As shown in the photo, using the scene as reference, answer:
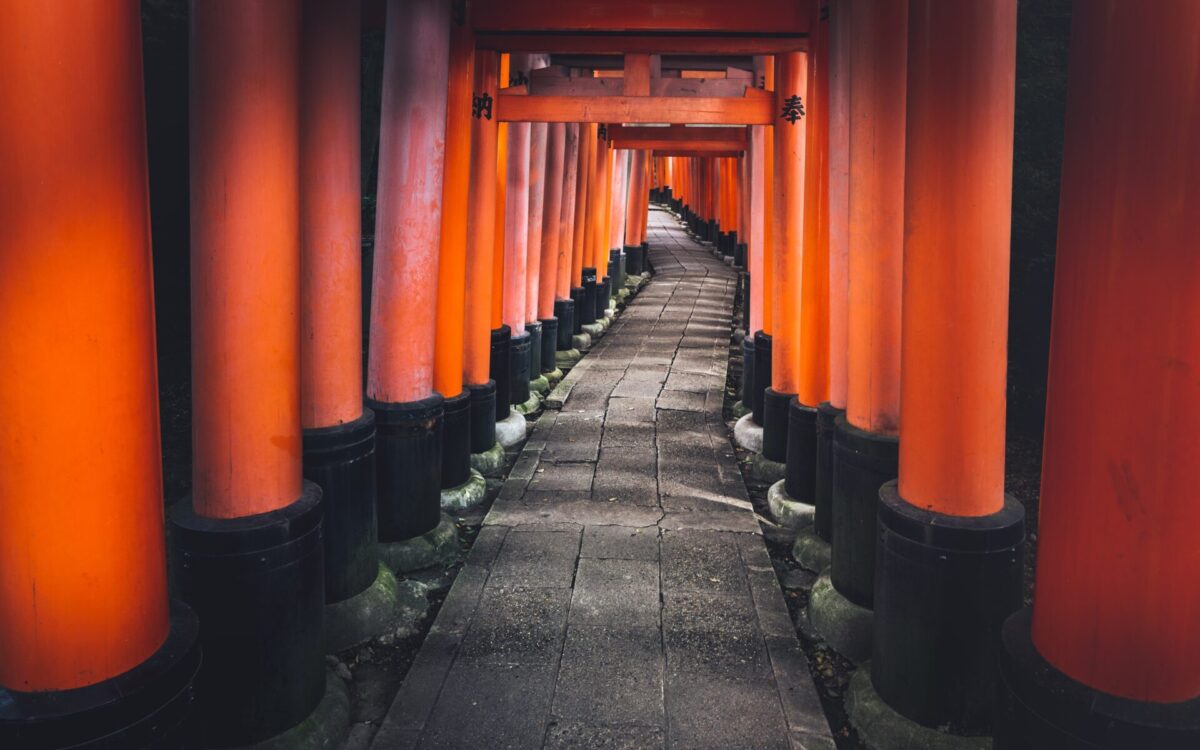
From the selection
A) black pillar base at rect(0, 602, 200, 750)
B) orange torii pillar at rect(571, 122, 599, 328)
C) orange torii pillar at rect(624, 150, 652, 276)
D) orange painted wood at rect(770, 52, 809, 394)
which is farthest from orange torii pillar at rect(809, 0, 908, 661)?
orange torii pillar at rect(624, 150, 652, 276)

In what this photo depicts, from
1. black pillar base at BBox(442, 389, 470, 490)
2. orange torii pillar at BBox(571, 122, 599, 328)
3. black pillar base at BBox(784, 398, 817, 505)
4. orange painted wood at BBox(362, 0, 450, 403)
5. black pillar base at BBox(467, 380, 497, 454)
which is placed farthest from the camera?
orange torii pillar at BBox(571, 122, 599, 328)

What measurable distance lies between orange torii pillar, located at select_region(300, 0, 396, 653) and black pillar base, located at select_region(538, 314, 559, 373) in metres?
7.07

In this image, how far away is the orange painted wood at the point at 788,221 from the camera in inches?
286

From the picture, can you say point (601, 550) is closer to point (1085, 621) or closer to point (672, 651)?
point (672, 651)

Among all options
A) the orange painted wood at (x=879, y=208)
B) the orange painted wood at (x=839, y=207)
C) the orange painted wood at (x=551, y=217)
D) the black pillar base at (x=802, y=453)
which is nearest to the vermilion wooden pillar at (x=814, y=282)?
the black pillar base at (x=802, y=453)

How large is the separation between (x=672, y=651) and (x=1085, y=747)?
2304mm

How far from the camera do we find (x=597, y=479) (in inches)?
293

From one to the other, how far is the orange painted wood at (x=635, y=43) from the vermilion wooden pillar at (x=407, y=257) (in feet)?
4.31

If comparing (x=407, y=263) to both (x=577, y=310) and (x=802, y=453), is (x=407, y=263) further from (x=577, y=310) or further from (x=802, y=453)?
(x=577, y=310)

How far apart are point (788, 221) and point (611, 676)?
423 centimetres

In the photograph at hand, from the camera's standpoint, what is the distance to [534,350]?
11.3m

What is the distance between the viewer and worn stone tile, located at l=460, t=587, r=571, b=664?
4535 mm

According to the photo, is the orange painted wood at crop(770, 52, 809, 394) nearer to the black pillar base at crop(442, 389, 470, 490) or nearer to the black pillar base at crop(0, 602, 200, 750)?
the black pillar base at crop(442, 389, 470, 490)

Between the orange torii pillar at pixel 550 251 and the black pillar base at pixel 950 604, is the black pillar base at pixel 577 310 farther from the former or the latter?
the black pillar base at pixel 950 604
